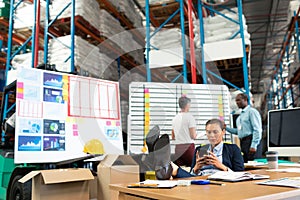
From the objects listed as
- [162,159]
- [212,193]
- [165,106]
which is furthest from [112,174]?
[212,193]

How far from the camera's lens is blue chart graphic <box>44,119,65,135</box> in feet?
9.77

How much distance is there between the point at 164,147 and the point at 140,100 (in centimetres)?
228

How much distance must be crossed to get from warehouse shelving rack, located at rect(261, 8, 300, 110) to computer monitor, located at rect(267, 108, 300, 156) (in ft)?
16.0

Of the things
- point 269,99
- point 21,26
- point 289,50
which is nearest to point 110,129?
point 21,26

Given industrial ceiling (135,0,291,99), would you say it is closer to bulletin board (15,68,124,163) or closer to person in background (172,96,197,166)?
bulletin board (15,68,124,163)

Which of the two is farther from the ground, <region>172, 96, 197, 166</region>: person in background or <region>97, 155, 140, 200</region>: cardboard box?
<region>172, 96, 197, 166</region>: person in background

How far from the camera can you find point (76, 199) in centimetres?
262

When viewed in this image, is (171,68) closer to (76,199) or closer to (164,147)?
(76,199)

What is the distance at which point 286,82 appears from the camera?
11.2m

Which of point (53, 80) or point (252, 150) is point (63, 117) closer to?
point (53, 80)

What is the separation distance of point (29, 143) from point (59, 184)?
1.82ft

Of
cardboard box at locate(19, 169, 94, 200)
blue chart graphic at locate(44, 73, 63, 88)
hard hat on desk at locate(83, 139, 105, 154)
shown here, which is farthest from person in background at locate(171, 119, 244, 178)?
blue chart graphic at locate(44, 73, 63, 88)

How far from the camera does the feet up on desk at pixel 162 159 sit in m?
1.74

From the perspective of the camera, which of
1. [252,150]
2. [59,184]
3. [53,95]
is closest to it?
[59,184]
